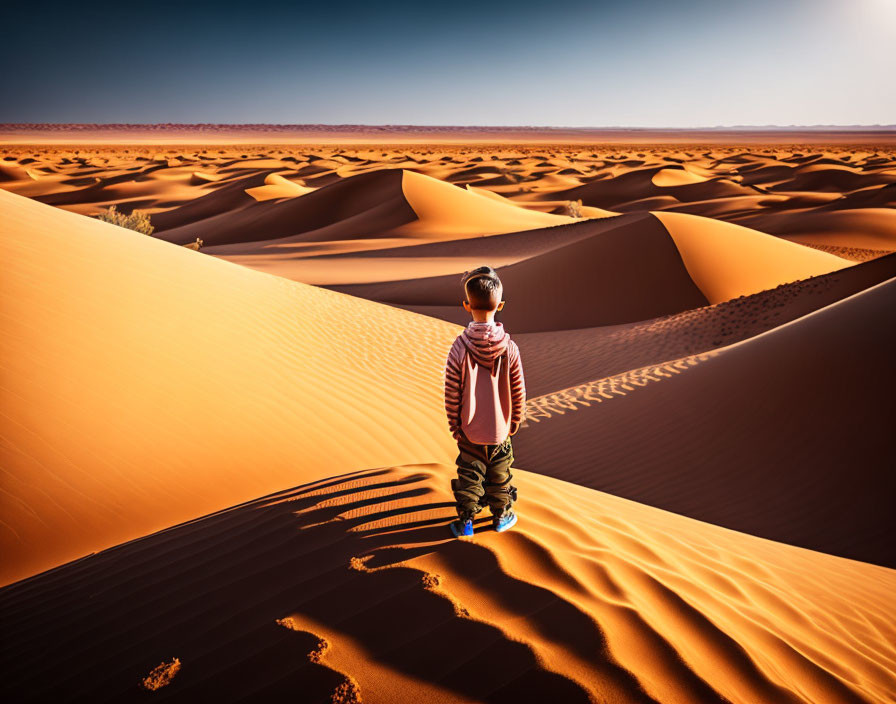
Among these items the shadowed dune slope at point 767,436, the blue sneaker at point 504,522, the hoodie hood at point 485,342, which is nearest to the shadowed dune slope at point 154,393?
the shadowed dune slope at point 767,436

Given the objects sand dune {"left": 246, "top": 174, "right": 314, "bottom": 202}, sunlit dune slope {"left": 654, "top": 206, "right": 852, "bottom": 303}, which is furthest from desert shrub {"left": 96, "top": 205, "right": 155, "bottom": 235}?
sunlit dune slope {"left": 654, "top": 206, "right": 852, "bottom": 303}

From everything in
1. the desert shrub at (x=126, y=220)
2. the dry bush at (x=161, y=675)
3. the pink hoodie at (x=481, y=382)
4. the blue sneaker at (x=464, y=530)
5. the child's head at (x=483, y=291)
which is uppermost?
the child's head at (x=483, y=291)

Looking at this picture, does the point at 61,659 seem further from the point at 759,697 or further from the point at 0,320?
the point at 0,320

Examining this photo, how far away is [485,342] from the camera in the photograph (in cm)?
307

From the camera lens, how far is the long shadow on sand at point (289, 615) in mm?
2332

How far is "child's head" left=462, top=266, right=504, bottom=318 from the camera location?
9.78ft

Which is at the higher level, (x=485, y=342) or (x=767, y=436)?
(x=485, y=342)

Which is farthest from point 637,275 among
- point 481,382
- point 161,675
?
point 161,675

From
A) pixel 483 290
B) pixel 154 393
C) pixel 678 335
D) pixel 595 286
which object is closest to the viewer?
pixel 483 290

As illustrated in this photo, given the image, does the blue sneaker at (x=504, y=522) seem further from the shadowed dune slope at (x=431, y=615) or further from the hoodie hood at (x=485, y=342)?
the hoodie hood at (x=485, y=342)

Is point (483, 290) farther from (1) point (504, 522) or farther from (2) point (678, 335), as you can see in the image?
(2) point (678, 335)

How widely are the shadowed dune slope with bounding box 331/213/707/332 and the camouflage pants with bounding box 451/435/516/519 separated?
12.7 metres

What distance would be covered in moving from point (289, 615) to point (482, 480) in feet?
3.54

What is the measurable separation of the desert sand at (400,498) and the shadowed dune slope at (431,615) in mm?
15
